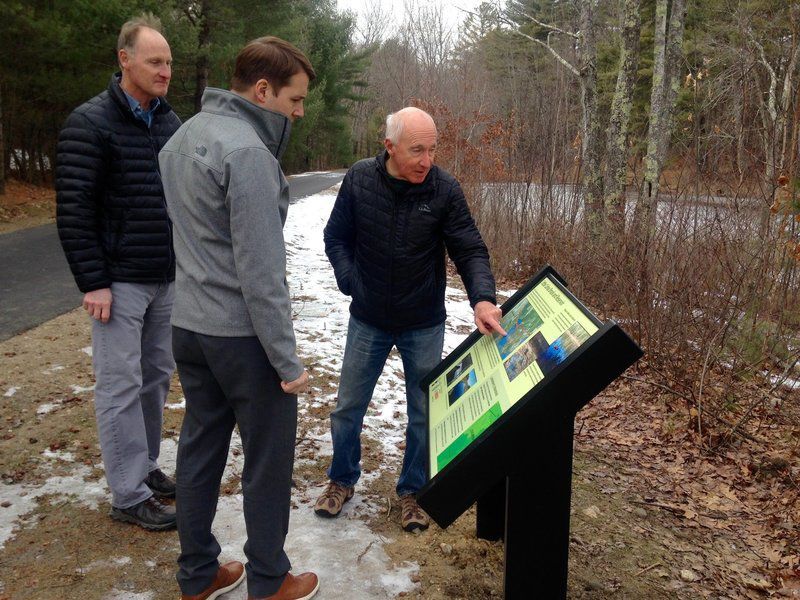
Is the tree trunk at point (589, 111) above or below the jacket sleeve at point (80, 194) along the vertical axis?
above

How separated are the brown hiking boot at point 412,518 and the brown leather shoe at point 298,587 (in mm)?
687

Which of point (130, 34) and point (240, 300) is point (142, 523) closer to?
point (240, 300)

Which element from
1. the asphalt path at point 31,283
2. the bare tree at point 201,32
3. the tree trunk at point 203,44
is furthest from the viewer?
the tree trunk at point 203,44

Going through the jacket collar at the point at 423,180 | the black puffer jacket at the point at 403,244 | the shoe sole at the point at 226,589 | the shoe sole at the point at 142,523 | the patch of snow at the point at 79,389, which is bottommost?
the shoe sole at the point at 226,589

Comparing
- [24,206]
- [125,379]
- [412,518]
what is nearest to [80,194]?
[125,379]

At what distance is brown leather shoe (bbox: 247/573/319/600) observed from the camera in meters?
2.55

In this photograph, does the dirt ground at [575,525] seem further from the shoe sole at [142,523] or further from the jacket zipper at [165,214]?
the jacket zipper at [165,214]

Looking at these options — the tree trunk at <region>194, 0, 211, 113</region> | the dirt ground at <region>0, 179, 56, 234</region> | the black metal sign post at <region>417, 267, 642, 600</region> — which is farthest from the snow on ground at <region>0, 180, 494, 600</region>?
the tree trunk at <region>194, 0, 211, 113</region>

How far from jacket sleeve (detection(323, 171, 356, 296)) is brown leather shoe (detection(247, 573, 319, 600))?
1.31 metres

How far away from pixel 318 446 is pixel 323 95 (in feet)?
135

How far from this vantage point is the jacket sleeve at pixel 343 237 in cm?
319

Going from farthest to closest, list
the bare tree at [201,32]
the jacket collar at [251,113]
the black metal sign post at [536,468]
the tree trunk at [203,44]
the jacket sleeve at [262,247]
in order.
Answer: the tree trunk at [203,44] < the bare tree at [201,32] < the jacket collar at [251,113] < the jacket sleeve at [262,247] < the black metal sign post at [536,468]

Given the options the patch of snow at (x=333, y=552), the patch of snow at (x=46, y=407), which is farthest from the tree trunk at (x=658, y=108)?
the patch of snow at (x=46, y=407)

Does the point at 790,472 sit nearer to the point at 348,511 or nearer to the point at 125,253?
the point at 348,511
